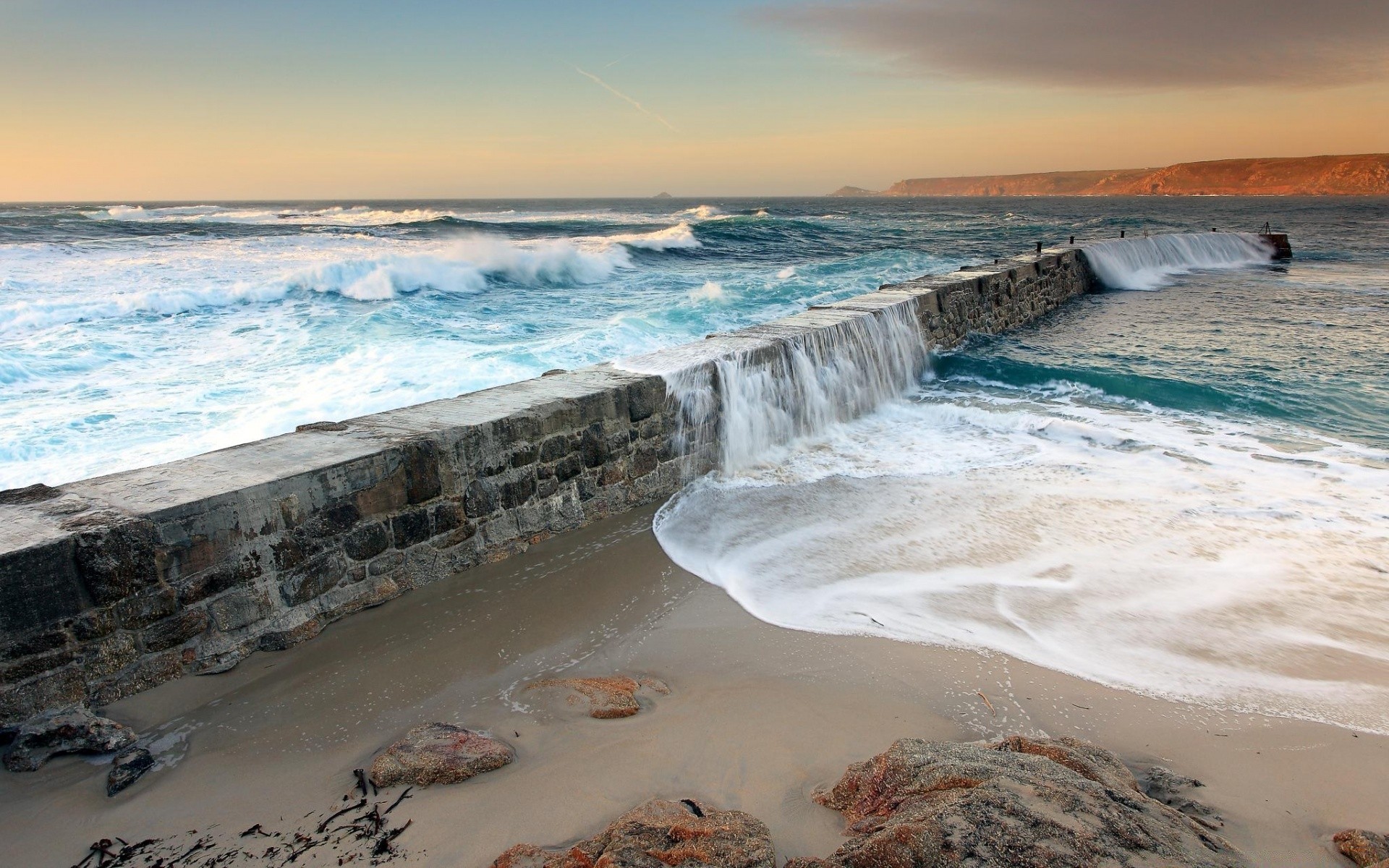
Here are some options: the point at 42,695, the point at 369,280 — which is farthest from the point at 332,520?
the point at 369,280

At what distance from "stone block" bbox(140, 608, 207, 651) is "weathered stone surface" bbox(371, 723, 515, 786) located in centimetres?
111

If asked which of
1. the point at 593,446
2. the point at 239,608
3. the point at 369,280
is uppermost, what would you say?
the point at 369,280

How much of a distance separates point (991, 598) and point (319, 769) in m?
3.17

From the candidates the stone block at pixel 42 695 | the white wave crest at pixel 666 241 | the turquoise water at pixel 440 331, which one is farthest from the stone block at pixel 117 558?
the white wave crest at pixel 666 241

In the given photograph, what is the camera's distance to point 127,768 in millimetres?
2701

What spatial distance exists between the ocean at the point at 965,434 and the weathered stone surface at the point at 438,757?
1.60 m

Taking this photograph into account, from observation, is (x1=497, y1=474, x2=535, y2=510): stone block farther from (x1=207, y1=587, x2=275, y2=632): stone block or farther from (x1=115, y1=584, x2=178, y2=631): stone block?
(x1=115, y1=584, x2=178, y2=631): stone block

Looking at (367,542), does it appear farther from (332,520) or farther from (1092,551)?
(1092,551)

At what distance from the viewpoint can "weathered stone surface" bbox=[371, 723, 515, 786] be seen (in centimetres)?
262

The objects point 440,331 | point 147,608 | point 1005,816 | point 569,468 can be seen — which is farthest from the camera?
point 440,331

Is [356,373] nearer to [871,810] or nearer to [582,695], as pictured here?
[582,695]

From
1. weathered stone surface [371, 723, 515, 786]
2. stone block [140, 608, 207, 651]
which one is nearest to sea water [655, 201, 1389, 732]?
weathered stone surface [371, 723, 515, 786]

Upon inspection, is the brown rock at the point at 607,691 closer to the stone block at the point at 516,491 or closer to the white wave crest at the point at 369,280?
the stone block at the point at 516,491

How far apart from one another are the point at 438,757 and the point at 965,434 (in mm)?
5606
